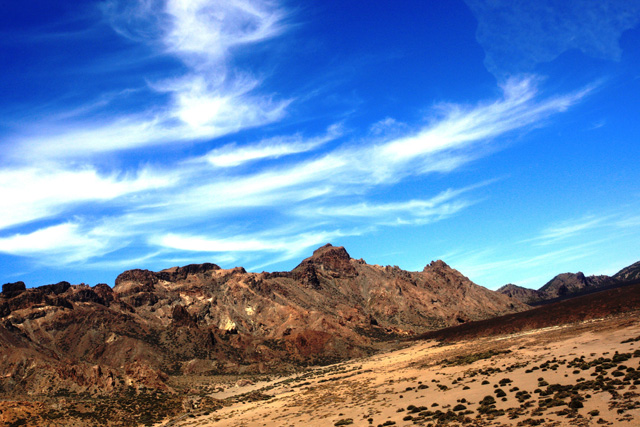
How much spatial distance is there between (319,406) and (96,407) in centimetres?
3524

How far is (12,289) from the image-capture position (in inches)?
6481

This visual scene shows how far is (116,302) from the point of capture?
18762cm

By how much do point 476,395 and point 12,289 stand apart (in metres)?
180

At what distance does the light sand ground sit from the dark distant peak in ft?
432

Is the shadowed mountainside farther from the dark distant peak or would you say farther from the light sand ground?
the dark distant peak

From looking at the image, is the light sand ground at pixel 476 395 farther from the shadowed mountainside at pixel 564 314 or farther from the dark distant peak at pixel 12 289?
the dark distant peak at pixel 12 289

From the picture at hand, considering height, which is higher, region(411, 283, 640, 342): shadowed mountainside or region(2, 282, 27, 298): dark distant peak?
region(2, 282, 27, 298): dark distant peak

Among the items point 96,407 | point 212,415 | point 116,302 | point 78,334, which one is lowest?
point 212,415

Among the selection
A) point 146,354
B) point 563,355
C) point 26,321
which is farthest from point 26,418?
point 26,321

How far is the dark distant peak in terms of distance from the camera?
162125 millimetres

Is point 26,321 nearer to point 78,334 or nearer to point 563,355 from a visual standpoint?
point 78,334

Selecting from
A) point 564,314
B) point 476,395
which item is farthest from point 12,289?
point 564,314

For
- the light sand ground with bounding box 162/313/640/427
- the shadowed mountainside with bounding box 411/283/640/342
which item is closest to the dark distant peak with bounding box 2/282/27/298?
the light sand ground with bounding box 162/313/640/427

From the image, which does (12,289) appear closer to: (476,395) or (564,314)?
(476,395)
